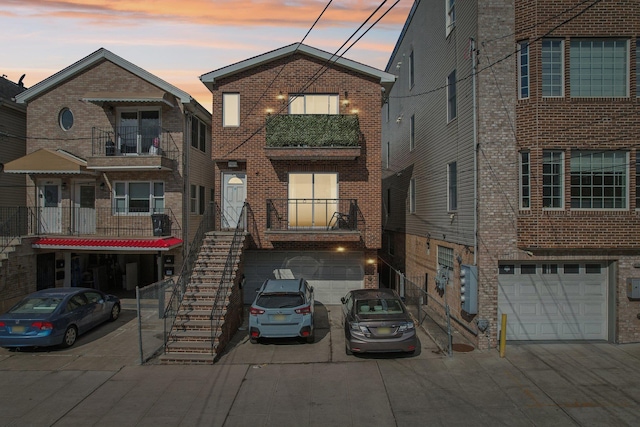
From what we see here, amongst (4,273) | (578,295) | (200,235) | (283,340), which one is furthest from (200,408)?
(4,273)

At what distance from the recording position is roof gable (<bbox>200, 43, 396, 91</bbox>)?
51.2 feet

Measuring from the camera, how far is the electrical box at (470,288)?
1134cm

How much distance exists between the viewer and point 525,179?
37.5 ft

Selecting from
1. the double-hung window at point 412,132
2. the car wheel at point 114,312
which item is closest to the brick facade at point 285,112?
the double-hung window at point 412,132

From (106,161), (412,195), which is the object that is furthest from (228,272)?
(412,195)

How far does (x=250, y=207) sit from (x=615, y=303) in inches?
468

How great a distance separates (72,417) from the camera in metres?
7.45

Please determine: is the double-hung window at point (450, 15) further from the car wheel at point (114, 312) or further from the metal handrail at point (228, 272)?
the car wheel at point (114, 312)

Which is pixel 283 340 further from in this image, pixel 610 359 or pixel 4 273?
pixel 4 273

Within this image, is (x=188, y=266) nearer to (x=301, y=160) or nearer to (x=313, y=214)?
(x=313, y=214)

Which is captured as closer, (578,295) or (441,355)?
(441,355)

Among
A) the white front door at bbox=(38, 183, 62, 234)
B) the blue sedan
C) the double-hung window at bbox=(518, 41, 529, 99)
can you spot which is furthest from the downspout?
the white front door at bbox=(38, 183, 62, 234)

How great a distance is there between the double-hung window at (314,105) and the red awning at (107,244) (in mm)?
7008

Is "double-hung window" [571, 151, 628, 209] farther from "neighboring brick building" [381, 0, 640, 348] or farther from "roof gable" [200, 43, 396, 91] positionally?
"roof gable" [200, 43, 396, 91]
